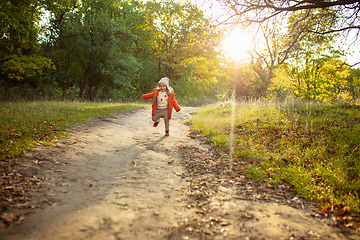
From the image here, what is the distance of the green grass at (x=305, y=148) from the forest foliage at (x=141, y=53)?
2.74 metres

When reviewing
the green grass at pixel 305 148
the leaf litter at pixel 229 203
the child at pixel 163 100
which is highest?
the child at pixel 163 100

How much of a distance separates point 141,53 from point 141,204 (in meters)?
31.0

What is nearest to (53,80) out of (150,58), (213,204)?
(150,58)

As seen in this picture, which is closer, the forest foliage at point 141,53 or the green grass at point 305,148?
the green grass at point 305,148

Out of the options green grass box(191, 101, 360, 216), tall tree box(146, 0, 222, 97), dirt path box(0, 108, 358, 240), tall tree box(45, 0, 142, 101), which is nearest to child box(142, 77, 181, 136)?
green grass box(191, 101, 360, 216)

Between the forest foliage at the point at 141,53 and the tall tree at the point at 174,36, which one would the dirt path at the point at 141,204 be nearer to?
the forest foliage at the point at 141,53

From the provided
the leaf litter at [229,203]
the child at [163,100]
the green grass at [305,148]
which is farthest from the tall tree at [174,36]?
the leaf litter at [229,203]

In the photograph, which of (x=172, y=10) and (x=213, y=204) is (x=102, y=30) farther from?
(x=213, y=204)

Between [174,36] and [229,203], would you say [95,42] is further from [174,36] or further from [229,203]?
[229,203]

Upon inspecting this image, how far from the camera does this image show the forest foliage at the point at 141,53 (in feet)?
32.1

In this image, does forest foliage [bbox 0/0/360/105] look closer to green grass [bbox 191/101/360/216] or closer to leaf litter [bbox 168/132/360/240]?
green grass [bbox 191/101/360/216]

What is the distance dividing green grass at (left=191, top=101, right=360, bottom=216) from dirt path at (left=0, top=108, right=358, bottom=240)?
0.79 m

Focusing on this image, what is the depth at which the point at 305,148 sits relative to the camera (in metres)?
5.90

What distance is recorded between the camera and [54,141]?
5031 mm
